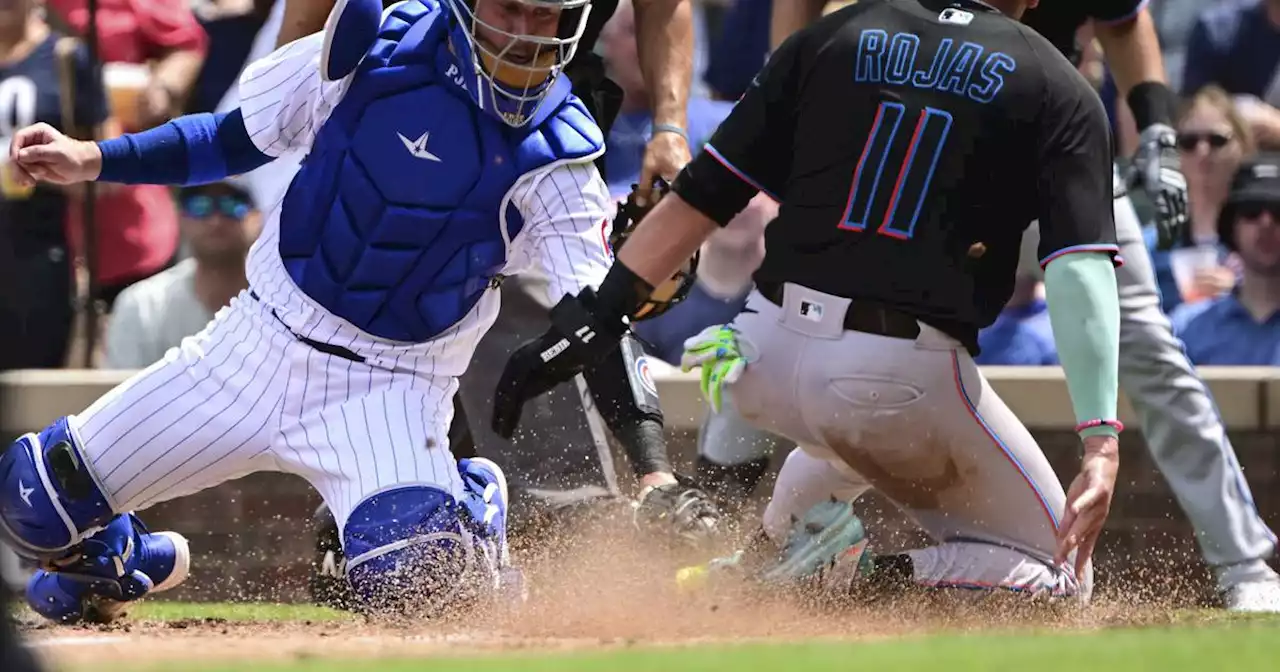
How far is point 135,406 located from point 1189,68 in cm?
548

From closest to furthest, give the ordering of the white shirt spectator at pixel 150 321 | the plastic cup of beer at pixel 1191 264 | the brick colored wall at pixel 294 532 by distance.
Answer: the brick colored wall at pixel 294 532, the white shirt spectator at pixel 150 321, the plastic cup of beer at pixel 1191 264

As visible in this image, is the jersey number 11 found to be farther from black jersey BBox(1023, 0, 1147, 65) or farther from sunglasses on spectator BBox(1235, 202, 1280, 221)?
sunglasses on spectator BBox(1235, 202, 1280, 221)

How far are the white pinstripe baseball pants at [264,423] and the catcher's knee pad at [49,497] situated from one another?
0.04 meters

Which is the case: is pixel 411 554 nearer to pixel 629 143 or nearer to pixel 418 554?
pixel 418 554

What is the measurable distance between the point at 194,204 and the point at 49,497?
3.01 metres

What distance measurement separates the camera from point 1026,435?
484cm

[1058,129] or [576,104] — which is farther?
[576,104]

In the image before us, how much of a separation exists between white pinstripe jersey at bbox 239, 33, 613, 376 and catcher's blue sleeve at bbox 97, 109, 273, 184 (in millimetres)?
73

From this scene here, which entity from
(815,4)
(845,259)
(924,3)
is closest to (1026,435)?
(845,259)

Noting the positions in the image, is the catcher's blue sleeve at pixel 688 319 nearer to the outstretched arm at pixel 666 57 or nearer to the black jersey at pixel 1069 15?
the outstretched arm at pixel 666 57

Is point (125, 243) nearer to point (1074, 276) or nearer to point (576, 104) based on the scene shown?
point (576, 104)

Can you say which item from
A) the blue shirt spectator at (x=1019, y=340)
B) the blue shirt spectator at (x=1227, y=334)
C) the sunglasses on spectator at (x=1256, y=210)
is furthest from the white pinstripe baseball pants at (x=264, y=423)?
the sunglasses on spectator at (x=1256, y=210)

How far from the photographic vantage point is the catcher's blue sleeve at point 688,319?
7434mm

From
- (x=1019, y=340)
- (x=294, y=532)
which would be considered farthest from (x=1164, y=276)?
(x=294, y=532)
